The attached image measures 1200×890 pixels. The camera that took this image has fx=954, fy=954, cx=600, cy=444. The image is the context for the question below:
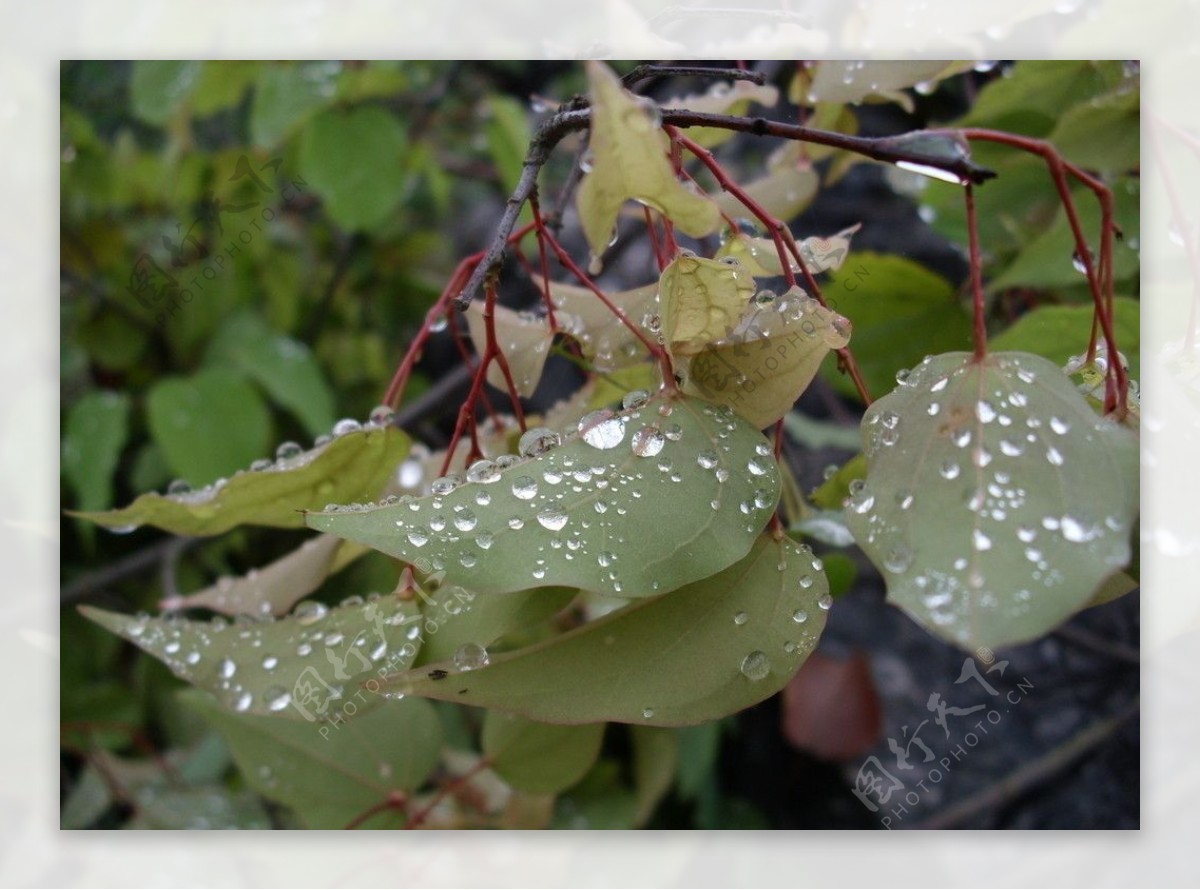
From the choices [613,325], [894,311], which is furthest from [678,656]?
[894,311]

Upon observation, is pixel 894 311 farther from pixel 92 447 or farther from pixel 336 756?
pixel 92 447

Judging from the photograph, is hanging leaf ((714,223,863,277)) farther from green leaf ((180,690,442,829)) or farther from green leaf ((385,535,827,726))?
green leaf ((180,690,442,829))

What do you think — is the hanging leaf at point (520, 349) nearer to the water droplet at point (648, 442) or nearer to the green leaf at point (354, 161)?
the water droplet at point (648, 442)

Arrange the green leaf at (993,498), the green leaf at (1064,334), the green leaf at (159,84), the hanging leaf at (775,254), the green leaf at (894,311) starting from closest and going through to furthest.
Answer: the green leaf at (993,498)
the hanging leaf at (775,254)
the green leaf at (1064,334)
the green leaf at (894,311)
the green leaf at (159,84)

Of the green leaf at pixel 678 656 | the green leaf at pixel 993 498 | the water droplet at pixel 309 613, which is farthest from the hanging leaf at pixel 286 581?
the green leaf at pixel 993 498

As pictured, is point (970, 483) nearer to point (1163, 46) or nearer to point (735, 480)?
point (735, 480)

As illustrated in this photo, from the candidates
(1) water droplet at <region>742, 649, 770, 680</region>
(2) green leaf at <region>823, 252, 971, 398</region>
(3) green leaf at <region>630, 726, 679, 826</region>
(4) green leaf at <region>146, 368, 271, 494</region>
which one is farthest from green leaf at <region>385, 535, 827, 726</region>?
(4) green leaf at <region>146, 368, 271, 494</region>

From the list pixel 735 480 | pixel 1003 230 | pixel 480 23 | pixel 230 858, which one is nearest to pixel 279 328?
pixel 480 23
